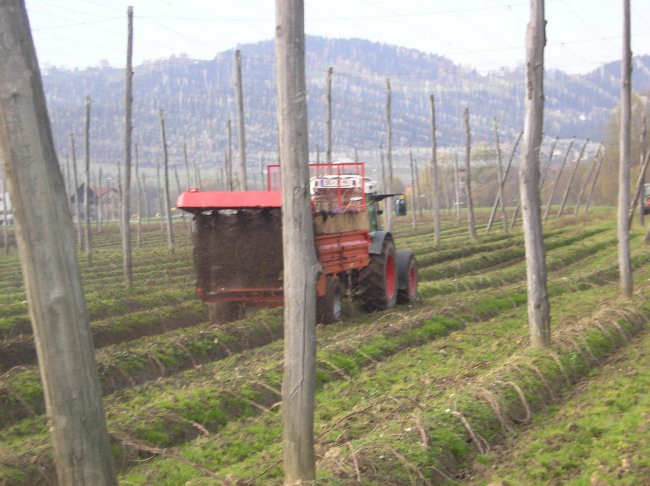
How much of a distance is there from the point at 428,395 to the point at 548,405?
1376 mm

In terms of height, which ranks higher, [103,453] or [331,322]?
[103,453]

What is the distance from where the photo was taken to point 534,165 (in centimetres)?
1266

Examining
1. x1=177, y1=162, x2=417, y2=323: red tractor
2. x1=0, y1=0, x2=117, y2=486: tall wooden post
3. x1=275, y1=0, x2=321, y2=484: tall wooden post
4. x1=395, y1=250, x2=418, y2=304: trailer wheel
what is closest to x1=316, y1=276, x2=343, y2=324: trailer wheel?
x1=177, y1=162, x2=417, y2=323: red tractor

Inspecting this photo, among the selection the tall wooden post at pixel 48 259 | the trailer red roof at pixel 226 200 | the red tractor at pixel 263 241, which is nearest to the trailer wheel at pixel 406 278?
the red tractor at pixel 263 241

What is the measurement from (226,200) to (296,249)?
856cm

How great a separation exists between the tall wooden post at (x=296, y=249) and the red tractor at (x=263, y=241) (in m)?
8.11

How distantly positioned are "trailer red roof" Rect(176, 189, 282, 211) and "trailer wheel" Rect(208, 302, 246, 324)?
7.98 feet

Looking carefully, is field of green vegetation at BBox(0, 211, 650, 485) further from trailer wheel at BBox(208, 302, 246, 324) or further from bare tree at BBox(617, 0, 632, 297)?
bare tree at BBox(617, 0, 632, 297)

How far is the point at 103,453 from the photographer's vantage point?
540 cm

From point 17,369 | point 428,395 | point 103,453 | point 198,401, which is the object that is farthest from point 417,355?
point 103,453

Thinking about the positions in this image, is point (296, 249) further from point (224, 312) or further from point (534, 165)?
point (224, 312)

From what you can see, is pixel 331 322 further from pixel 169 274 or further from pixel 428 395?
pixel 169 274

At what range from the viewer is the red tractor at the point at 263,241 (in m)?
14.9

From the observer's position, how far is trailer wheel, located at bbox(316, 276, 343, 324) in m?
15.7
